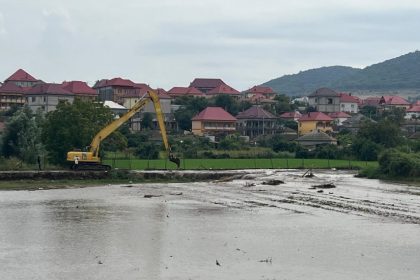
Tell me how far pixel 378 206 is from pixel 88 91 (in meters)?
92.0

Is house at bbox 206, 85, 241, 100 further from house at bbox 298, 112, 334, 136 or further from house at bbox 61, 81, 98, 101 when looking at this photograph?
house at bbox 298, 112, 334, 136

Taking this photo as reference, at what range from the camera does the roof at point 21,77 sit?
459 ft

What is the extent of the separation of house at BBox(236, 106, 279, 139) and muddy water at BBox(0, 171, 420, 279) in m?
65.9

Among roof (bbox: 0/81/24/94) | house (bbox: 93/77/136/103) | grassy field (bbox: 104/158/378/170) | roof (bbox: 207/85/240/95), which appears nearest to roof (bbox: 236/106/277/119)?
house (bbox: 93/77/136/103)

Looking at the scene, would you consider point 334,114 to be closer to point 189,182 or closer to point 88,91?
point 88,91

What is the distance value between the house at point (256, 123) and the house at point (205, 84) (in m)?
54.9

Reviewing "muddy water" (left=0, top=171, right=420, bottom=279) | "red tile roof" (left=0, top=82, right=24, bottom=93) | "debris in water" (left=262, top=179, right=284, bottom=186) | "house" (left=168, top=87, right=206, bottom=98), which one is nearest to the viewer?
"muddy water" (left=0, top=171, right=420, bottom=279)

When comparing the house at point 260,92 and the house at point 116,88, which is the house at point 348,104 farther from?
the house at point 116,88

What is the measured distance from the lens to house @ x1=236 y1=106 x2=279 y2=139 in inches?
4281

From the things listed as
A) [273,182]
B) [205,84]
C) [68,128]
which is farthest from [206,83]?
[273,182]

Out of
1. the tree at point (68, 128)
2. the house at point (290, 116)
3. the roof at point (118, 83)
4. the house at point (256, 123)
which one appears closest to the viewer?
the tree at point (68, 128)

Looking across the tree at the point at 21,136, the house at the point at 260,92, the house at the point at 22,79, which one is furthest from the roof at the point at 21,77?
the tree at the point at 21,136

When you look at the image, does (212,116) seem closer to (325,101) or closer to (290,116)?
(290,116)

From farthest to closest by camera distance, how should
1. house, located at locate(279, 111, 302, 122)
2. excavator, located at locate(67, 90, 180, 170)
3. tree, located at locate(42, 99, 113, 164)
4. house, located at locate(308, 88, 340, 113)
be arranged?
house, located at locate(308, 88, 340, 113)
house, located at locate(279, 111, 302, 122)
tree, located at locate(42, 99, 113, 164)
excavator, located at locate(67, 90, 180, 170)
